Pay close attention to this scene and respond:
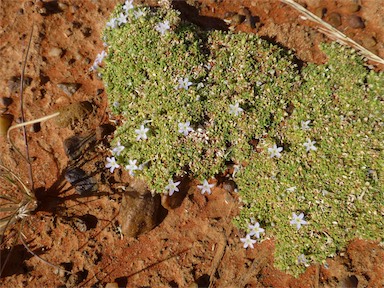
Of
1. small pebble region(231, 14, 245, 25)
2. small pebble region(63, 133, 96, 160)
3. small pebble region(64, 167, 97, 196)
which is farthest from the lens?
small pebble region(231, 14, 245, 25)

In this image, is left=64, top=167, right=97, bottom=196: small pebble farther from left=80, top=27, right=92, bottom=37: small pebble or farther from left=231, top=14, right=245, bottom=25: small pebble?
left=231, top=14, right=245, bottom=25: small pebble

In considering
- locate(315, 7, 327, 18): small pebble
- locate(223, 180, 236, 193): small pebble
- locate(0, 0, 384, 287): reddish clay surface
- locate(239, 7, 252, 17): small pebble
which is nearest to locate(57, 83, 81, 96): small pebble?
locate(0, 0, 384, 287): reddish clay surface

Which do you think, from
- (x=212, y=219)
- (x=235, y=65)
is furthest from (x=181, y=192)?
(x=235, y=65)

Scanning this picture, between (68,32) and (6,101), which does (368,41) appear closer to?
(68,32)

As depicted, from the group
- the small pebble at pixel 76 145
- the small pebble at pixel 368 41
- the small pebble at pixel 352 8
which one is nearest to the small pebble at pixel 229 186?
the small pebble at pixel 76 145

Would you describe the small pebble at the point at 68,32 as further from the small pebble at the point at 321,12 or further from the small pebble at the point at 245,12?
the small pebble at the point at 321,12

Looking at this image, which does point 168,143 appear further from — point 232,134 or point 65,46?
point 65,46
